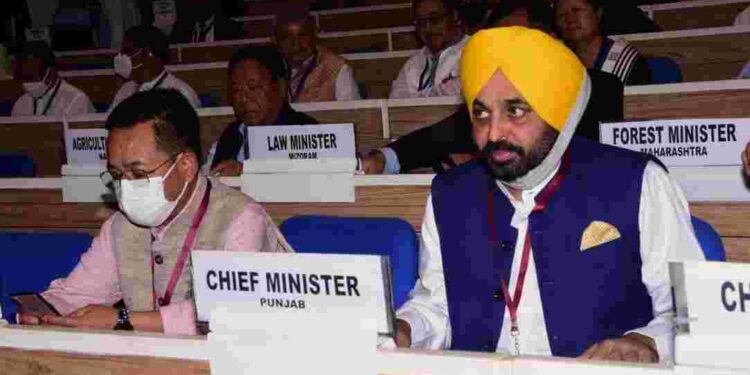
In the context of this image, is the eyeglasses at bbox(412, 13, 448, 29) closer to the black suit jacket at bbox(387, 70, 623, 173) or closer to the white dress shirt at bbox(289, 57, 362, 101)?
the white dress shirt at bbox(289, 57, 362, 101)

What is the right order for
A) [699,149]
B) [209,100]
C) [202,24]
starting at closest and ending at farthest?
1. [699,149]
2. [209,100]
3. [202,24]

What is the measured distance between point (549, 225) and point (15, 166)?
333 centimetres

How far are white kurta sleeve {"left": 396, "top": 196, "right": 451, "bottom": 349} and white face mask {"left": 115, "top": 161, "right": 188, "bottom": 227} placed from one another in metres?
0.62

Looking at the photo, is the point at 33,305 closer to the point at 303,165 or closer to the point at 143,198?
the point at 143,198

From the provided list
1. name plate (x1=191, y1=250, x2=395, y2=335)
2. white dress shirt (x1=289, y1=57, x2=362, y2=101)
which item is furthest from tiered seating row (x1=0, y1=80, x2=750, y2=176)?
name plate (x1=191, y1=250, x2=395, y2=335)

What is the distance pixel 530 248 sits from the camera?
88.3 inches

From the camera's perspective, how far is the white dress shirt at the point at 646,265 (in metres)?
2.17

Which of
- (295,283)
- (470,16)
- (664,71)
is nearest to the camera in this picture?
(295,283)

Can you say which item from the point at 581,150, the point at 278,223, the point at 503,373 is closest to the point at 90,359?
the point at 503,373

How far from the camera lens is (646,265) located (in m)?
2.21

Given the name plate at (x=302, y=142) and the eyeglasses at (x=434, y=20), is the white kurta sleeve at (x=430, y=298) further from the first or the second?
the eyeglasses at (x=434, y=20)

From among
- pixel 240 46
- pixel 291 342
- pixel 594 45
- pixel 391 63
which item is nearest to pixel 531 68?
pixel 291 342

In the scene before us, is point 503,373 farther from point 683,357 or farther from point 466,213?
point 466,213

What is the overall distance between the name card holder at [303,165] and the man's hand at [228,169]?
0.37 ft
